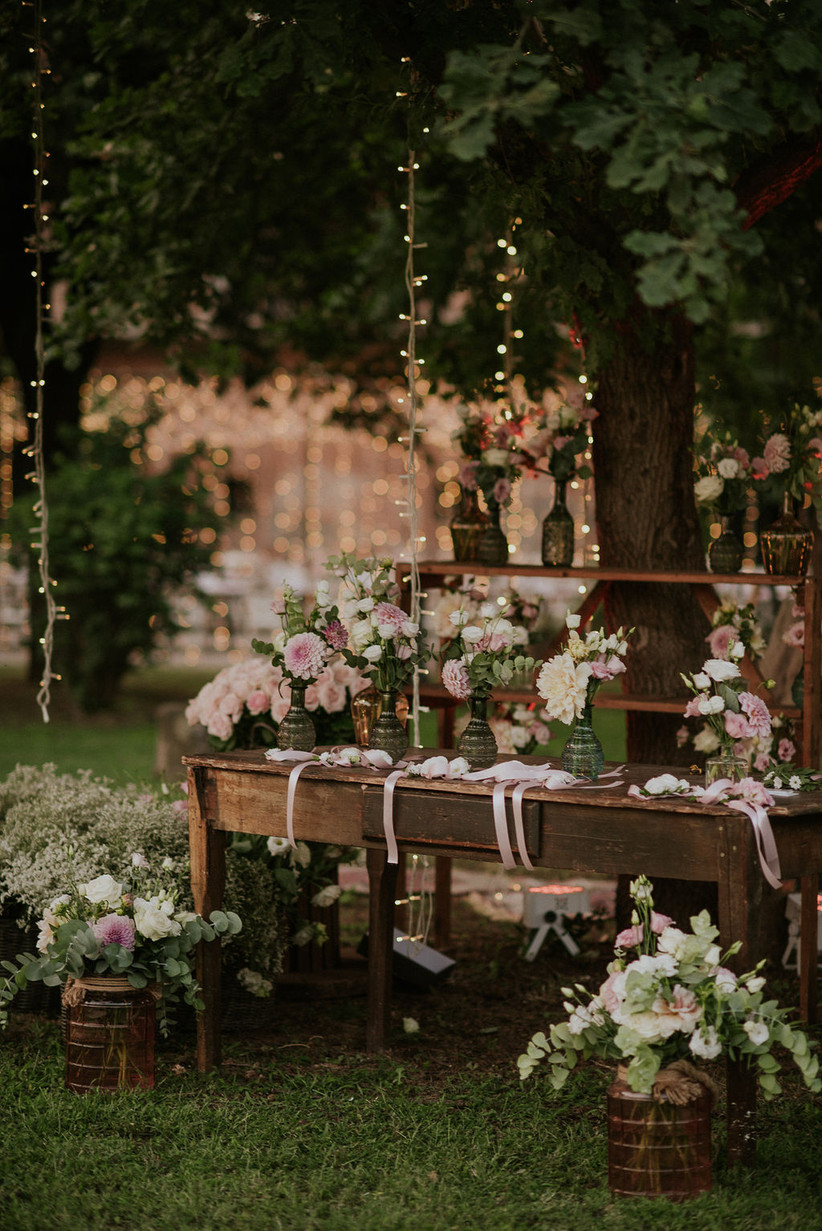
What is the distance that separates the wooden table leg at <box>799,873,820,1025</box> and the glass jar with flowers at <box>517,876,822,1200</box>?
1652mm

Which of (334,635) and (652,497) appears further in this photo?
(652,497)

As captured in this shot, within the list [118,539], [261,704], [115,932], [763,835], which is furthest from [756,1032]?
[118,539]

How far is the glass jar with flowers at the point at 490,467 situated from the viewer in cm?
577

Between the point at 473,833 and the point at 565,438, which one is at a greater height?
the point at 565,438

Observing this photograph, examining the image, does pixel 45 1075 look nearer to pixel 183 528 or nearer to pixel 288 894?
pixel 288 894

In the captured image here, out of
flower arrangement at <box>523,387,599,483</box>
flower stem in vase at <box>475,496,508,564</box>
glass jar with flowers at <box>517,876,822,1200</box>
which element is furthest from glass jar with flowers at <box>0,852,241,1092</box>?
flower arrangement at <box>523,387,599,483</box>

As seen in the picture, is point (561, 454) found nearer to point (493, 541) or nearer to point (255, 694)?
point (493, 541)

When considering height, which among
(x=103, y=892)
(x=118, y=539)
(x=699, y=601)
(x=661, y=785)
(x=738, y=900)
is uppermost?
(x=118, y=539)

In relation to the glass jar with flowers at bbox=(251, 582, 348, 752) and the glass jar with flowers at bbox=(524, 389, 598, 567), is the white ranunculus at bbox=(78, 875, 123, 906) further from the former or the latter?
the glass jar with flowers at bbox=(524, 389, 598, 567)

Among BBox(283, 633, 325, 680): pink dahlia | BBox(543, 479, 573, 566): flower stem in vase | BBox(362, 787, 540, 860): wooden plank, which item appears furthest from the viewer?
BBox(543, 479, 573, 566): flower stem in vase

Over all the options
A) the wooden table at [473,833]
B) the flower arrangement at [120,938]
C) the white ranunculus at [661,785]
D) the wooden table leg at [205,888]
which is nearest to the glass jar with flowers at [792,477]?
the wooden table at [473,833]

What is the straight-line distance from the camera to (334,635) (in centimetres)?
447

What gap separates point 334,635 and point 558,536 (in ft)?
5.07

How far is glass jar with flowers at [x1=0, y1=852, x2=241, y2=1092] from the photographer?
4305 mm
